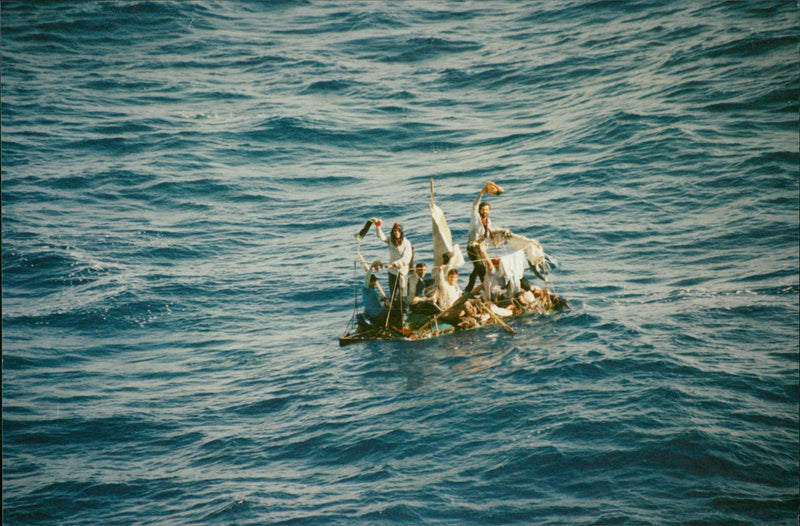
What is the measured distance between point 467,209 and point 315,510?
19384 millimetres

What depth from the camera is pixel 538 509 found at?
528 inches

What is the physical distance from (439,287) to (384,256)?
305 inches

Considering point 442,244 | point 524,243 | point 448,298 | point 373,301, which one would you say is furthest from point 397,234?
point 524,243

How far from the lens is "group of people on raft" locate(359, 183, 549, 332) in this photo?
21.6 m

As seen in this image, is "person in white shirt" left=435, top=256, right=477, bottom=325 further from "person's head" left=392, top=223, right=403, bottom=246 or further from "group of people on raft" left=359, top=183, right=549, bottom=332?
"person's head" left=392, top=223, right=403, bottom=246

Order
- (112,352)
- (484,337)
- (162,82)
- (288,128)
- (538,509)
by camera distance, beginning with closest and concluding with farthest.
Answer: (538,509), (484,337), (112,352), (288,128), (162,82)

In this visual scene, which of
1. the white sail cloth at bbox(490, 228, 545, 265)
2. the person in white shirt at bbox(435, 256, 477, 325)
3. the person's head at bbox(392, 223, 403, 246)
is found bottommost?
the person in white shirt at bbox(435, 256, 477, 325)

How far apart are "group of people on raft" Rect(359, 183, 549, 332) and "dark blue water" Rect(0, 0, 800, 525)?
968 millimetres

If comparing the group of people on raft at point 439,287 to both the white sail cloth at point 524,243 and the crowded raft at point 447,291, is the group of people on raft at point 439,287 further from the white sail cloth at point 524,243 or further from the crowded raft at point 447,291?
the white sail cloth at point 524,243

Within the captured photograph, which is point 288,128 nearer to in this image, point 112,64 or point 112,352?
point 112,64

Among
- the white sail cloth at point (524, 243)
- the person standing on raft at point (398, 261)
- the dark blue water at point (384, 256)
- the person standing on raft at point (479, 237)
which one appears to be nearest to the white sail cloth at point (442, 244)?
the person standing on raft at point (479, 237)

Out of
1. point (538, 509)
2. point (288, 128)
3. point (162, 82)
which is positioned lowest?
point (538, 509)

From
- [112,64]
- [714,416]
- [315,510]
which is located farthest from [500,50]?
[315,510]

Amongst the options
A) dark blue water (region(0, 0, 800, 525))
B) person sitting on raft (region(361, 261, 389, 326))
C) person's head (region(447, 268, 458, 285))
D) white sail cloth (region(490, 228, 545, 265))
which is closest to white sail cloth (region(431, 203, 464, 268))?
person's head (region(447, 268, 458, 285))
